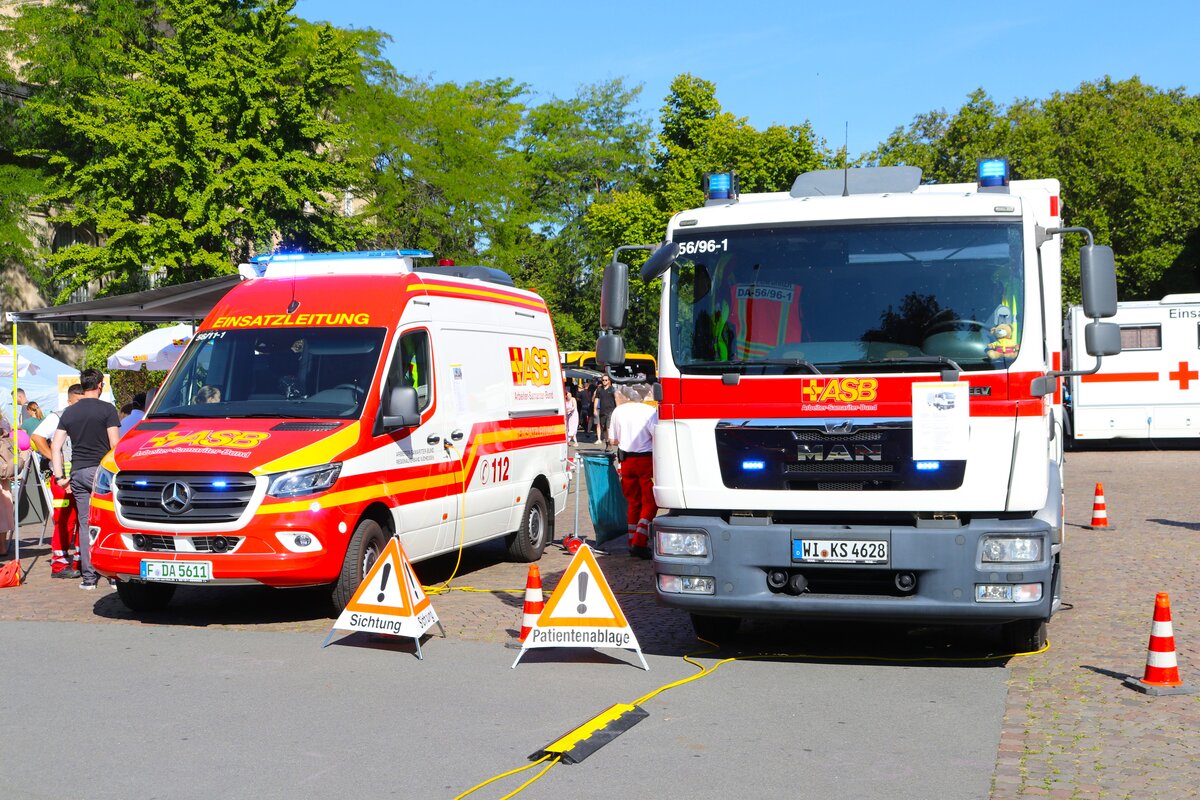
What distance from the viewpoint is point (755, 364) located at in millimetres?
8188

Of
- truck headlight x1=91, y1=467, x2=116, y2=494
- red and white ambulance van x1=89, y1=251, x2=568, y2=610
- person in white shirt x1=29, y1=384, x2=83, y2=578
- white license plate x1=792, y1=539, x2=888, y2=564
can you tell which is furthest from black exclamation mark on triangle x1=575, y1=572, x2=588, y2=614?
person in white shirt x1=29, y1=384, x2=83, y2=578

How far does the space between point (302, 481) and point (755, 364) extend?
350 cm

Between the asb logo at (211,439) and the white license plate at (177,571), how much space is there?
874 mm

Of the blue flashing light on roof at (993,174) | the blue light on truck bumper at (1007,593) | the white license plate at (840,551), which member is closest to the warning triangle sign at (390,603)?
the white license plate at (840,551)

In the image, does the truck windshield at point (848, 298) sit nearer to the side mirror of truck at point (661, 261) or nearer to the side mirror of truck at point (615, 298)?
the side mirror of truck at point (661, 261)

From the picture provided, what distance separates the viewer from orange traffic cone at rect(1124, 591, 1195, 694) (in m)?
7.53

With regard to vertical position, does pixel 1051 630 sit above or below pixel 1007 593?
below

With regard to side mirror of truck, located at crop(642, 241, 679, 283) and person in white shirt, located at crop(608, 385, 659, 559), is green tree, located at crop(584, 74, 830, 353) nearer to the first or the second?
person in white shirt, located at crop(608, 385, 659, 559)

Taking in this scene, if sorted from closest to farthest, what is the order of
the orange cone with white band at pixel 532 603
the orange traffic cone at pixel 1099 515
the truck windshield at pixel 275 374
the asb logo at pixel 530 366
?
1. the orange cone with white band at pixel 532 603
2. the truck windshield at pixel 275 374
3. the asb logo at pixel 530 366
4. the orange traffic cone at pixel 1099 515

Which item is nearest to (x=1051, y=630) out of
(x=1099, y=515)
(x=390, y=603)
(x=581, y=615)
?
(x=581, y=615)

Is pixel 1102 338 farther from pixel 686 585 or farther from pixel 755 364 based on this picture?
pixel 686 585

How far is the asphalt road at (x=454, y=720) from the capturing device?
591 centimetres

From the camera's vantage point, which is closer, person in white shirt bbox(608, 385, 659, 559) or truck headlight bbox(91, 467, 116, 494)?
truck headlight bbox(91, 467, 116, 494)

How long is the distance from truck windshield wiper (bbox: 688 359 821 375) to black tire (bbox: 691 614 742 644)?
1835 millimetres
